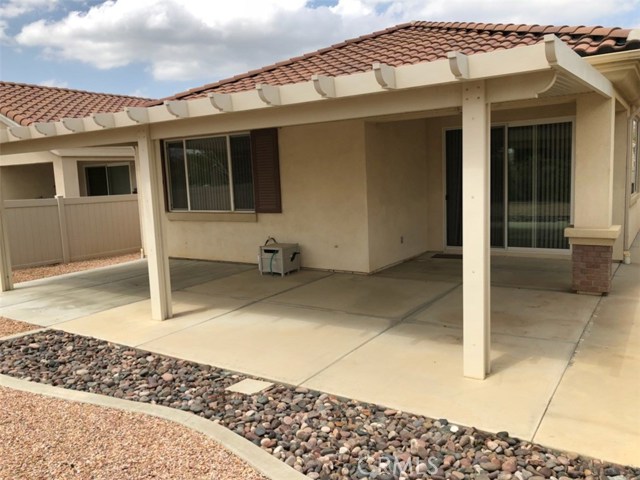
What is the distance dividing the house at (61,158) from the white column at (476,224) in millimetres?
7881

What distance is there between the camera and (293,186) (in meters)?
10.4

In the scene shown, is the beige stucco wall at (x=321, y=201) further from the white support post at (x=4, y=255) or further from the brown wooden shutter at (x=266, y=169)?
the white support post at (x=4, y=255)

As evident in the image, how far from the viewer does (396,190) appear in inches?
406

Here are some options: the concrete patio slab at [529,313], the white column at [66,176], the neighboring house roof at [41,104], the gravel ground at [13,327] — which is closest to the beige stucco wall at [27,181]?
the white column at [66,176]

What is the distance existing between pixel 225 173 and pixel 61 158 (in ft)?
21.6

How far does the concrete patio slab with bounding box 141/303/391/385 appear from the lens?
5.32m

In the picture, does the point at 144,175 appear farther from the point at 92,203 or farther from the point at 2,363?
the point at 92,203

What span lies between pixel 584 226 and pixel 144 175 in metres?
6.05

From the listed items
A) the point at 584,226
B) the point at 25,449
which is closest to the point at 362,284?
the point at 584,226

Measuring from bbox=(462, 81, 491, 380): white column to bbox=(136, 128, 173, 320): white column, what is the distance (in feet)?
13.9

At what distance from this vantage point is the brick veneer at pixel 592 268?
7176 millimetres

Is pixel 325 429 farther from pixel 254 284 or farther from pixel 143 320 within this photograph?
pixel 254 284

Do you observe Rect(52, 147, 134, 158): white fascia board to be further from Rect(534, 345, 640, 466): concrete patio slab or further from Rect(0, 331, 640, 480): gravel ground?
Rect(534, 345, 640, 466): concrete patio slab

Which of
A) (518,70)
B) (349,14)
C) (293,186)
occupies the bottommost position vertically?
(293,186)
